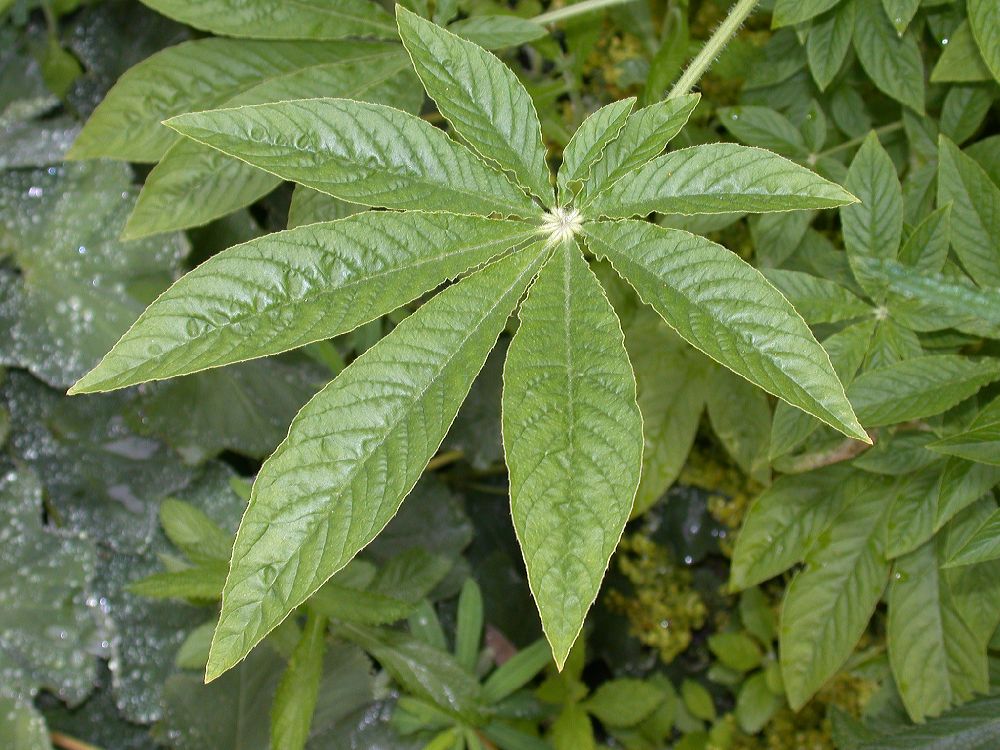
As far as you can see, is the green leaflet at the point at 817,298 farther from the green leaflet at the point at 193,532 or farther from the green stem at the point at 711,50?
the green leaflet at the point at 193,532

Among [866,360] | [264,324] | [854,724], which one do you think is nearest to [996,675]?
[854,724]

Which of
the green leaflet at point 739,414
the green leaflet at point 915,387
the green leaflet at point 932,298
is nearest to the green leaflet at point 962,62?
the green leaflet at point 932,298

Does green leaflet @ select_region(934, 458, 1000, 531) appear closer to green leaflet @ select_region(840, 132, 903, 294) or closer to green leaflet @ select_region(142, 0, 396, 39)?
green leaflet @ select_region(840, 132, 903, 294)

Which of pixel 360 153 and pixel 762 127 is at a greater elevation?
pixel 360 153

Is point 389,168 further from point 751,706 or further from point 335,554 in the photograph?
point 751,706

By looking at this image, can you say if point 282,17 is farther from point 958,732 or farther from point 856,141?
point 958,732

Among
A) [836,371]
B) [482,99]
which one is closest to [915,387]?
[836,371]

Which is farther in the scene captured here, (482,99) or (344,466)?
(482,99)
